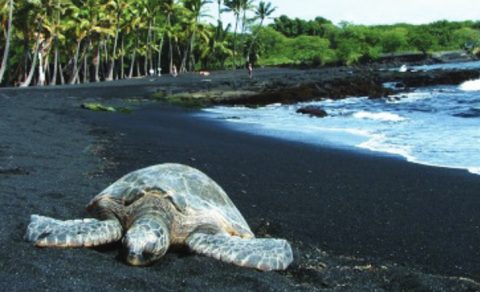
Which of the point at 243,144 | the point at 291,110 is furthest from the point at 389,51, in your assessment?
the point at 243,144

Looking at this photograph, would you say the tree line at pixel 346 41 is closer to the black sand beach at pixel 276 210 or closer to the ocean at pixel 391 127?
the ocean at pixel 391 127

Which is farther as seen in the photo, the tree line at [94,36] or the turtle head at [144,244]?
the tree line at [94,36]

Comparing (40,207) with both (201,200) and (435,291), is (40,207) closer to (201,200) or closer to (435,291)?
(201,200)

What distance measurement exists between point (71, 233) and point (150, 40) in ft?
181

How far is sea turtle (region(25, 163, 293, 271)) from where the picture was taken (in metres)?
3.55

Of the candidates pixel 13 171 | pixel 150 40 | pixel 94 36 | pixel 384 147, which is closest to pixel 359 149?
pixel 384 147

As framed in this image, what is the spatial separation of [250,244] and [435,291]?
126cm

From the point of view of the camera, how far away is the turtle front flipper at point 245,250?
3.64m

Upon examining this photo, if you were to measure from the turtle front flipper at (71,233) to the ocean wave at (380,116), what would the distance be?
47.9ft

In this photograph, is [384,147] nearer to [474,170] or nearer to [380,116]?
[474,170]

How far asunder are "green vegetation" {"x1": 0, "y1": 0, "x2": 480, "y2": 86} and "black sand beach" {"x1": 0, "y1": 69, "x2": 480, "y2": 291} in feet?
83.8

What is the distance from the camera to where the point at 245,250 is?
3.71 meters

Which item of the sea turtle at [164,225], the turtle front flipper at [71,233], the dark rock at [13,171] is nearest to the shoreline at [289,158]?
the sea turtle at [164,225]

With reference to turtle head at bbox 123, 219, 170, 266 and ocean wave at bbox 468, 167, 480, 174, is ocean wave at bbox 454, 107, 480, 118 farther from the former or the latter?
turtle head at bbox 123, 219, 170, 266
